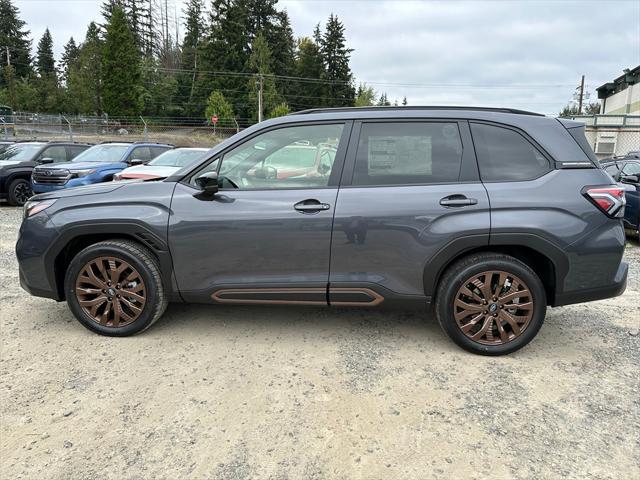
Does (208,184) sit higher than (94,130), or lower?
lower

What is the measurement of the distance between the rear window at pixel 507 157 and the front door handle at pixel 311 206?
47.9 inches

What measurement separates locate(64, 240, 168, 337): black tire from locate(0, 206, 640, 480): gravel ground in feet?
0.36

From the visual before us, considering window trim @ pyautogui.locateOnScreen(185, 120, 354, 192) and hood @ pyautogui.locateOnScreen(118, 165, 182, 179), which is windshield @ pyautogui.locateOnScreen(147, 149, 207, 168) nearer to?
hood @ pyautogui.locateOnScreen(118, 165, 182, 179)

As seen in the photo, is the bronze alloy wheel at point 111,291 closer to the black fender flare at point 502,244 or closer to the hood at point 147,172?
the black fender flare at point 502,244

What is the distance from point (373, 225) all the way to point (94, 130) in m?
34.6

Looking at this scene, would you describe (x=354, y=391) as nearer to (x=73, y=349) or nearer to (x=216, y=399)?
(x=216, y=399)

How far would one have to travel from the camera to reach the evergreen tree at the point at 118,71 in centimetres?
4678

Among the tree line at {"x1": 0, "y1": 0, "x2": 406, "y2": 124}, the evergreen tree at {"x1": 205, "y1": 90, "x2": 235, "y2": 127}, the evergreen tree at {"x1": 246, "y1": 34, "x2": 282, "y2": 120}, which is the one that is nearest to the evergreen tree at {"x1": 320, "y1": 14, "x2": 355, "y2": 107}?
the tree line at {"x1": 0, "y1": 0, "x2": 406, "y2": 124}

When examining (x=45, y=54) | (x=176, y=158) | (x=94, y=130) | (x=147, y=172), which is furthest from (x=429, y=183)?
(x=45, y=54)

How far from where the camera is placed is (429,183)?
135 inches

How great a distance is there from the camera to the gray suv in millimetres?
3332

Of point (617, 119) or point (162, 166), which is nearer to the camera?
point (162, 166)

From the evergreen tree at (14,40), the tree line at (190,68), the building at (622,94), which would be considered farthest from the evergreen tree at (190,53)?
the building at (622,94)

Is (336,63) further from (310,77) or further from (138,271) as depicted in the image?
(138,271)
